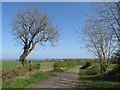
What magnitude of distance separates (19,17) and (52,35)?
4.47m

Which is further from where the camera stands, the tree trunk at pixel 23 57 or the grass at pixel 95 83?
the tree trunk at pixel 23 57

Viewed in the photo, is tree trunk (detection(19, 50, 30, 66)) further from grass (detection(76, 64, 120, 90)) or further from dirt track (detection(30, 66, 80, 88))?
grass (detection(76, 64, 120, 90))

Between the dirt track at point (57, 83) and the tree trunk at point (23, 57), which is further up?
the tree trunk at point (23, 57)

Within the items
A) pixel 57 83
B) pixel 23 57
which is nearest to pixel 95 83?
pixel 57 83

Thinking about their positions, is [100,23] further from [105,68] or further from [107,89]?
[105,68]

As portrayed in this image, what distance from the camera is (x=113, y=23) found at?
7711 mm

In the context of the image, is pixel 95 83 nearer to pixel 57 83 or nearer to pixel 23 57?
pixel 57 83

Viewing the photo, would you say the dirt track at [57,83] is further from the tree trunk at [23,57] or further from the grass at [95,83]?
the tree trunk at [23,57]

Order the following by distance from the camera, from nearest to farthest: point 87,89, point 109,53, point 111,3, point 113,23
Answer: point 87,89 → point 113,23 → point 111,3 → point 109,53

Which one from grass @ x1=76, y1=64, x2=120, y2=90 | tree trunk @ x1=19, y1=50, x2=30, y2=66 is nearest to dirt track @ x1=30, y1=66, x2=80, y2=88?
grass @ x1=76, y1=64, x2=120, y2=90

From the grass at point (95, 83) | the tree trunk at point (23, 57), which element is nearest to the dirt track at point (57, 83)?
the grass at point (95, 83)

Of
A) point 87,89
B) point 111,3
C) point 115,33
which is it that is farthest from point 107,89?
point 111,3

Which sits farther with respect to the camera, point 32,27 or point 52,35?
point 52,35

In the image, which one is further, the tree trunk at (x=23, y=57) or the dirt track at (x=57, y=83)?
the tree trunk at (x=23, y=57)
